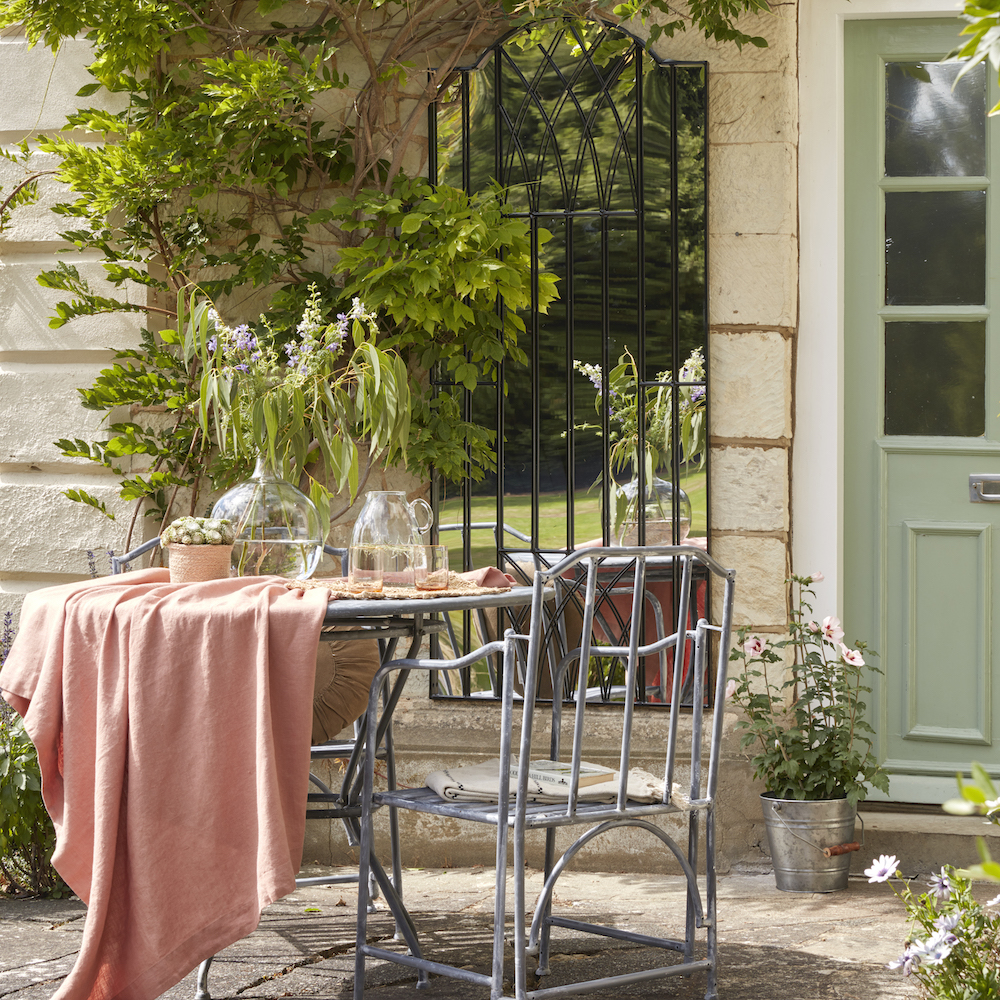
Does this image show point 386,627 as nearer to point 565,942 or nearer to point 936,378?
point 565,942

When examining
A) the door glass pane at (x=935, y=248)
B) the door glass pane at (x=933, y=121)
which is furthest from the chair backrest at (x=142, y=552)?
the door glass pane at (x=933, y=121)

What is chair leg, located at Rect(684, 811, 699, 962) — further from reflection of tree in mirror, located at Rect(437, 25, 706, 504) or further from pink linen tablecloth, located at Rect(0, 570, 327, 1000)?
reflection of tree in mirror, located at Rect(437, 25, 706, 504)

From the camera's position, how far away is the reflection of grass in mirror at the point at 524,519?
13.1 ft

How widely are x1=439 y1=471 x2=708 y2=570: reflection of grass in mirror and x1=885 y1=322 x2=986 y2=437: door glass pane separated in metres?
0.77

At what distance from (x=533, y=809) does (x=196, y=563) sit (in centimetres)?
90

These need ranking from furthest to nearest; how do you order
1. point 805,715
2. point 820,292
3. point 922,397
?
1. point 922,397
2. point 820,292
3. point 805,715

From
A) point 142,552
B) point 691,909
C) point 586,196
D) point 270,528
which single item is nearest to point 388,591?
point 270,528

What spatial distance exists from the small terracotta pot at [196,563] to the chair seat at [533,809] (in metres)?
0.60

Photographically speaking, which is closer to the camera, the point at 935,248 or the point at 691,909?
the point at 691,909

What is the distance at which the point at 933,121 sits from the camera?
3986mm

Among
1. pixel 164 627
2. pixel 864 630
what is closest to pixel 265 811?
pixel 164 627

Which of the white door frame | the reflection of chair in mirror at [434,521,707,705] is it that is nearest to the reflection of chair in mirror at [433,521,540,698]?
the reflection of chair in mirror at [434,521,707,705]

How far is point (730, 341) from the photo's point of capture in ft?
12.6

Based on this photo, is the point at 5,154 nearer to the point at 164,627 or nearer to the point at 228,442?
the point at 228,442
